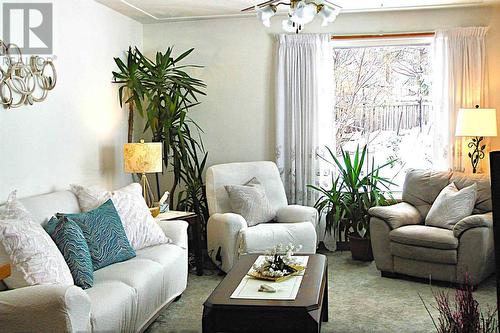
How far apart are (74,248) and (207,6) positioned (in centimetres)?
304

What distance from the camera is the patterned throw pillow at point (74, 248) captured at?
341 cm

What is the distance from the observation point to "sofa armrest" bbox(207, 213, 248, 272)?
5168 millimetres

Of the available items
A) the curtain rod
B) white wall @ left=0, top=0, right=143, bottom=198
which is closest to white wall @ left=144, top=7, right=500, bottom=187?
the curtain rod

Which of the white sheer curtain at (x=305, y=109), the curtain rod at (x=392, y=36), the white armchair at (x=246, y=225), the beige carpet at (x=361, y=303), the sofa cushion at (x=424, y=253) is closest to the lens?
the beige carpet at (x=361, y=303)

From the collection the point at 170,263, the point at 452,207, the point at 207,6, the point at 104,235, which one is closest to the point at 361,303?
the point at 452,207

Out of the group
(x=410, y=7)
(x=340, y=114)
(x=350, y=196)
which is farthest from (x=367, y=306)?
(x=410, y=7)

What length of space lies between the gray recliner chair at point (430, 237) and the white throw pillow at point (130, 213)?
1918mm

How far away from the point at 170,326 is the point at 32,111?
1.75m

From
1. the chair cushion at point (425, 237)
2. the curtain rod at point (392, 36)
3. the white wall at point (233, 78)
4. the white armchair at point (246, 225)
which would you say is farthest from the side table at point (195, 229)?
the curtain rod at point (392, 36)

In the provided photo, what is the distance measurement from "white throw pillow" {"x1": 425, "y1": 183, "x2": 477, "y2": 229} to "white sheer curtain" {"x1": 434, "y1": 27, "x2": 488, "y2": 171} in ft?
2.93

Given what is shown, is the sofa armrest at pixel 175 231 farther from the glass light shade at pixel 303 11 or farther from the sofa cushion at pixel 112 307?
the glass light shade at pixel 303 11

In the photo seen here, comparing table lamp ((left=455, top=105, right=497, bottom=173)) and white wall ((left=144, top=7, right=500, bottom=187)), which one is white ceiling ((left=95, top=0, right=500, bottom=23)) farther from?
table lamp ((left=455, top=105, right=497, bottom=173))

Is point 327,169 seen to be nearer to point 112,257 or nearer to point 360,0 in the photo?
point 360,0

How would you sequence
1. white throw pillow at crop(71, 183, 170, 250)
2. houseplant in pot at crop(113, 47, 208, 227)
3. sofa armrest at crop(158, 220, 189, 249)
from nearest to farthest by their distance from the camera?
white throw pillow at crop(71, 183, 170, 250) < sofa armrest at crop(158, 220, 189, 249) < houseplant in pot at crop(113, 47, 208, 227)
